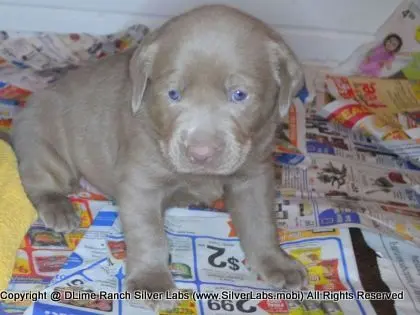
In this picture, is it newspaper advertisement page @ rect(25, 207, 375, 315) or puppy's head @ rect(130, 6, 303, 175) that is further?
newspaper advertisement page @ rect(25, 207, 375, 315)

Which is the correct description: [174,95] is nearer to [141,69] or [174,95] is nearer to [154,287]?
[141,69]

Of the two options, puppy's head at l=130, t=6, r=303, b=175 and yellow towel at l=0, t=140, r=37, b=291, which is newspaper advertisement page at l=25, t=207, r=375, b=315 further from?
puppy's head at l=130, t=6, r=303, b=175

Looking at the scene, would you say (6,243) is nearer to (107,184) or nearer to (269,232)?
(107,184)

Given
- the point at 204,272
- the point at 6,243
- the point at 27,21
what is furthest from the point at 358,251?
the point at 27,21

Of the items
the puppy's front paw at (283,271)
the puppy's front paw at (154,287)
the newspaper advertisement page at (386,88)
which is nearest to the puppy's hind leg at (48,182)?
the puppy's front paw at (154,287)

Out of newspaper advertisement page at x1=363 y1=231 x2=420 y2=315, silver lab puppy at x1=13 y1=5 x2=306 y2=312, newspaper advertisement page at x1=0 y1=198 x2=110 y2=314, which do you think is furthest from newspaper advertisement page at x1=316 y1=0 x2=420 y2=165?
newspaper advertisement page at x1=0 y1=198 x2=110 y2=314

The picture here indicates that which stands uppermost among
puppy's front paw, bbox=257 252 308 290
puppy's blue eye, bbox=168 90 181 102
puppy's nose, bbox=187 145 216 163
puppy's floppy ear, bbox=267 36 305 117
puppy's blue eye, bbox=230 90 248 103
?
puppy's floppy ear, bbox=267 36 305 117

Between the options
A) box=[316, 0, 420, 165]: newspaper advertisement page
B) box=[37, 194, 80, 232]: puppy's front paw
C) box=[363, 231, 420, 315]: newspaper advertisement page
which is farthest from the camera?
box=[316, 0, 420, 165]: newspaper advertisement page

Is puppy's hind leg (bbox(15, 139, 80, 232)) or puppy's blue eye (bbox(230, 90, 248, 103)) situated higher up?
puppy's hind leg (bbox(15, 139, 80, 232))
